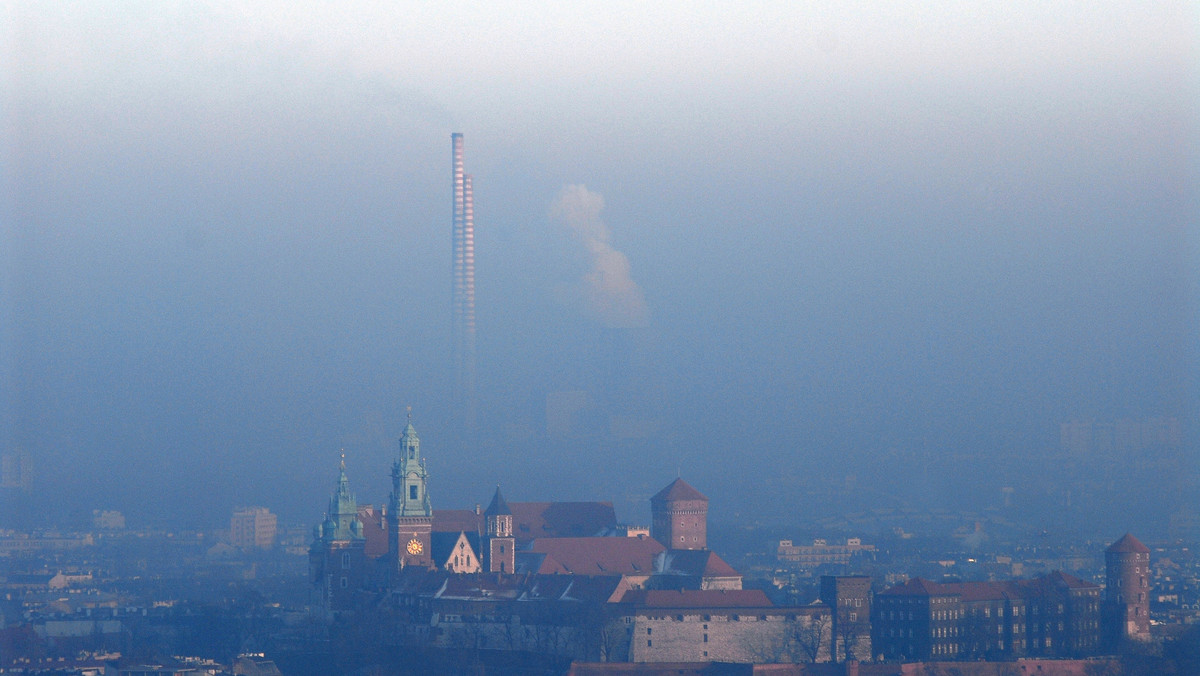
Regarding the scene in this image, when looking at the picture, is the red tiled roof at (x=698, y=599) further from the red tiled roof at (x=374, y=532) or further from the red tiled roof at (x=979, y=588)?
the red tiled roof at (x=374, y=532)

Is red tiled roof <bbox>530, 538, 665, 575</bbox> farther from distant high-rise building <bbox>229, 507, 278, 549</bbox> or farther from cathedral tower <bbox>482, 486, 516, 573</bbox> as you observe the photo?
distant high-rise building <bbox>229, 507, 278, 549</bbox>

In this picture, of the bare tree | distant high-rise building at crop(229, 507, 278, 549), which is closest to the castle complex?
the bare tree

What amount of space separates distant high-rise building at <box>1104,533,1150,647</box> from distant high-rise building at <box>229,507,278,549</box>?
64.2 m

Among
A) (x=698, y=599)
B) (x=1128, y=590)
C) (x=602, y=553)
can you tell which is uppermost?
(x=602, y=553)

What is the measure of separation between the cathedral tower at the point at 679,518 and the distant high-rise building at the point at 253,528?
46.6 metres

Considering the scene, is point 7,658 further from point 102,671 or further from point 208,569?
point 208,569

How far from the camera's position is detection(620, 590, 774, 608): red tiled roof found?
7400cm

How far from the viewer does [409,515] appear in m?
86.1

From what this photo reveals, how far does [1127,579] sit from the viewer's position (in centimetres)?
7906

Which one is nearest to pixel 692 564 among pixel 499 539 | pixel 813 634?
pixel 499 539

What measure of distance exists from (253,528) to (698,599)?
6560 centimetres

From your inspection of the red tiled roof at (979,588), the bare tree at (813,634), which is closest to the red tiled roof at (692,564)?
→ the red tiled roof at (979,588)

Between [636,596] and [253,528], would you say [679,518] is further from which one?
[253,528]

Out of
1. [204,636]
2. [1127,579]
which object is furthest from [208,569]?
[1127,579]
